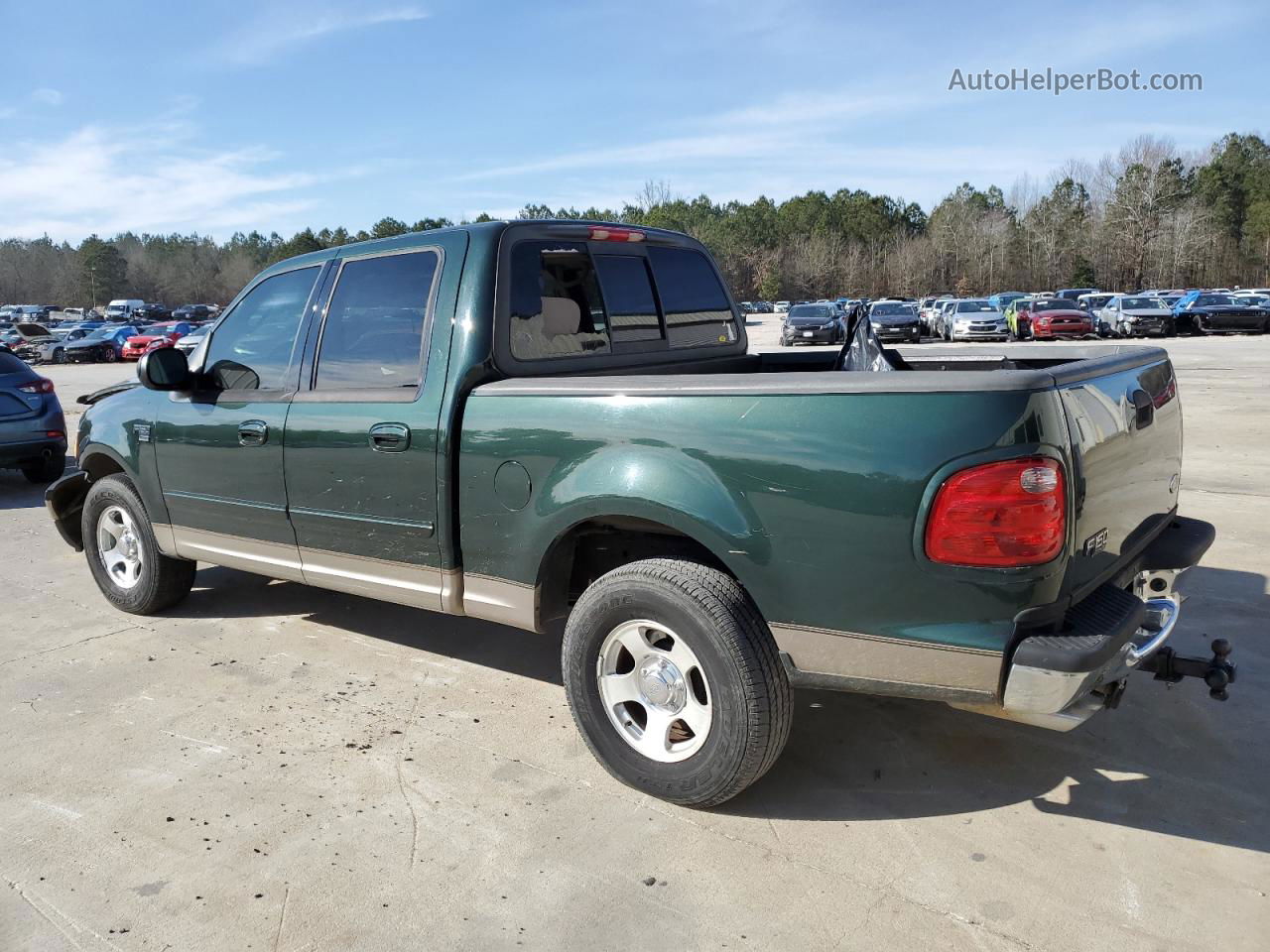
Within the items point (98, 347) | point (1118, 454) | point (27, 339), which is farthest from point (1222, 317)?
point (27, 339)

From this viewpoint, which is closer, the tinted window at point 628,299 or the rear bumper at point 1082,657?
the rear bumper at point 1082,657

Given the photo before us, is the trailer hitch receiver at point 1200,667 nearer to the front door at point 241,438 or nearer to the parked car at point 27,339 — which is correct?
the front door at point 241,438

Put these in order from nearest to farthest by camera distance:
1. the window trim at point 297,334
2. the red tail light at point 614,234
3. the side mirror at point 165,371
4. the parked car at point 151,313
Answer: the red tail light at point 614,234 → the window trim at point 297,334 → the side mirror at point 165,371 → the parked car at point 151,313

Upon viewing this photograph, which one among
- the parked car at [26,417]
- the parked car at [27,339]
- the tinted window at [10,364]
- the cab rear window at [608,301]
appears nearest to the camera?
the cab rear window at [608,301]

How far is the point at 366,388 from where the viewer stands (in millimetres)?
3965

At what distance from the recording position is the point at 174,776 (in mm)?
3514

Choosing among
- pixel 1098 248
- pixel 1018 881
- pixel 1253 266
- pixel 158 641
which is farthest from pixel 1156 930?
pixel 1253 266

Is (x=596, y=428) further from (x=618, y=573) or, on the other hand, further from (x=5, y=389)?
(x=5, y=389)

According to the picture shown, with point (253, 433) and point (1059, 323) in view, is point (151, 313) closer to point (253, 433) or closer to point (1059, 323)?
point (1059, 323)

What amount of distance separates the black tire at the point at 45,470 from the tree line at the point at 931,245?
49957 mm

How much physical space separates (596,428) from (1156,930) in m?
2.15

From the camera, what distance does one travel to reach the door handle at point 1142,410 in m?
3.09

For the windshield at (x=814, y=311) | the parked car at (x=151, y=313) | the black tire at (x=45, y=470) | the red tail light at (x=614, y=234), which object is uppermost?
the parked car at (x=151, y=313)

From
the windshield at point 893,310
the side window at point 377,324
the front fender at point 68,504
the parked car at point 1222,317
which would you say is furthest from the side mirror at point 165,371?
the parked car at point 1222,317
